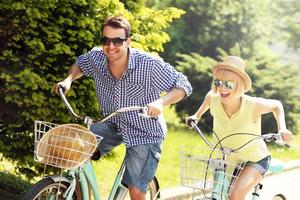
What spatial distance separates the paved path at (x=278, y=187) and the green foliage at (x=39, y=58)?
1.83m

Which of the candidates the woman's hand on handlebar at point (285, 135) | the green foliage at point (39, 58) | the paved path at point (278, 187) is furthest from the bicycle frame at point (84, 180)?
the paved path at point (278, 187)

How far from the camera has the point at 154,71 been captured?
169 inches

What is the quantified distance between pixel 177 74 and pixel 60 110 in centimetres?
157

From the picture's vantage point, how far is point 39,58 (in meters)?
5.41

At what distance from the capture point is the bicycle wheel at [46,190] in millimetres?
3742

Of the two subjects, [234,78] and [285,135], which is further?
[234,78]

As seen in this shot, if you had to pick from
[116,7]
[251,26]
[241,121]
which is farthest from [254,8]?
[241,121]

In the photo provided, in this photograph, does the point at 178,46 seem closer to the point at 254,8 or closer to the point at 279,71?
the point at 254,8

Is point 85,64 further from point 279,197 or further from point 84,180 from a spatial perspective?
point 279,197

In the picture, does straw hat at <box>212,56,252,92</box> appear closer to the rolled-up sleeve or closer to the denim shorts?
the denim shorts

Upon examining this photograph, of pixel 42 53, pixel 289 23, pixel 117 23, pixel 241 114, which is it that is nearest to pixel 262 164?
pixel 241 114

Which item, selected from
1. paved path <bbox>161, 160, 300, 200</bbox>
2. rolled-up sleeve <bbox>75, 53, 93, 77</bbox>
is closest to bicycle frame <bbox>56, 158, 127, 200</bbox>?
rolled-up sleeve <bbox>75, 53, 93, 77</bbox>

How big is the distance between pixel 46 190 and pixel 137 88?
37.9 inches

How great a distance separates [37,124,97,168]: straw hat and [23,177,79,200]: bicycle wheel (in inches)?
5.1
